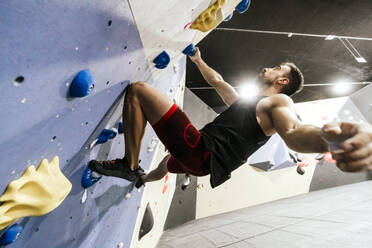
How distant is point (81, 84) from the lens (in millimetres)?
670

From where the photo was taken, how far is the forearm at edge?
2.18 ft

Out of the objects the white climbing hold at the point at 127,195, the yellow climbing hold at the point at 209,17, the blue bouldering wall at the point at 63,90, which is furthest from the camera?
the white climbing hold at the point at 127,195

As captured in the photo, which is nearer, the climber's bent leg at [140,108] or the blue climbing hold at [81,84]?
the blue climbing hold at [81,84]

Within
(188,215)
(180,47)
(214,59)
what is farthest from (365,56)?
(188,215)

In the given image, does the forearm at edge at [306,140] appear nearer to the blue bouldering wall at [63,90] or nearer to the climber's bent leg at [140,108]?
the climber's bent leg at [140,108]

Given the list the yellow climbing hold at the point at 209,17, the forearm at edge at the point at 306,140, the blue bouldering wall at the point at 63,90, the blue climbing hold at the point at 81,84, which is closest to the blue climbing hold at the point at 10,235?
the blue bouldering wall at the point at 63,90

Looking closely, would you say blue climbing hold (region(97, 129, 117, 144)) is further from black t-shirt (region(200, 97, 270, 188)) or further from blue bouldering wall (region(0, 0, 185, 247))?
black t-shirt (region(200, 97, 270, 188))

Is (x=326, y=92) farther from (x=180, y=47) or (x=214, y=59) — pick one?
(x=180, y=47)

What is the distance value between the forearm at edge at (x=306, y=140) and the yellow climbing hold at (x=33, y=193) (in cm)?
85

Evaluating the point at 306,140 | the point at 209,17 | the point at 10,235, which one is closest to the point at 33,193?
the point at 10,235

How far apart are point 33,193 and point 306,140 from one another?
2.94 feet

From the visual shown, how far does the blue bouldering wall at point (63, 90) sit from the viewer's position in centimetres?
47

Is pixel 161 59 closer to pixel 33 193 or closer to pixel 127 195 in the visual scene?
pixel 33 193

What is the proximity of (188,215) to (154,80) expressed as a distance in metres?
3.15
